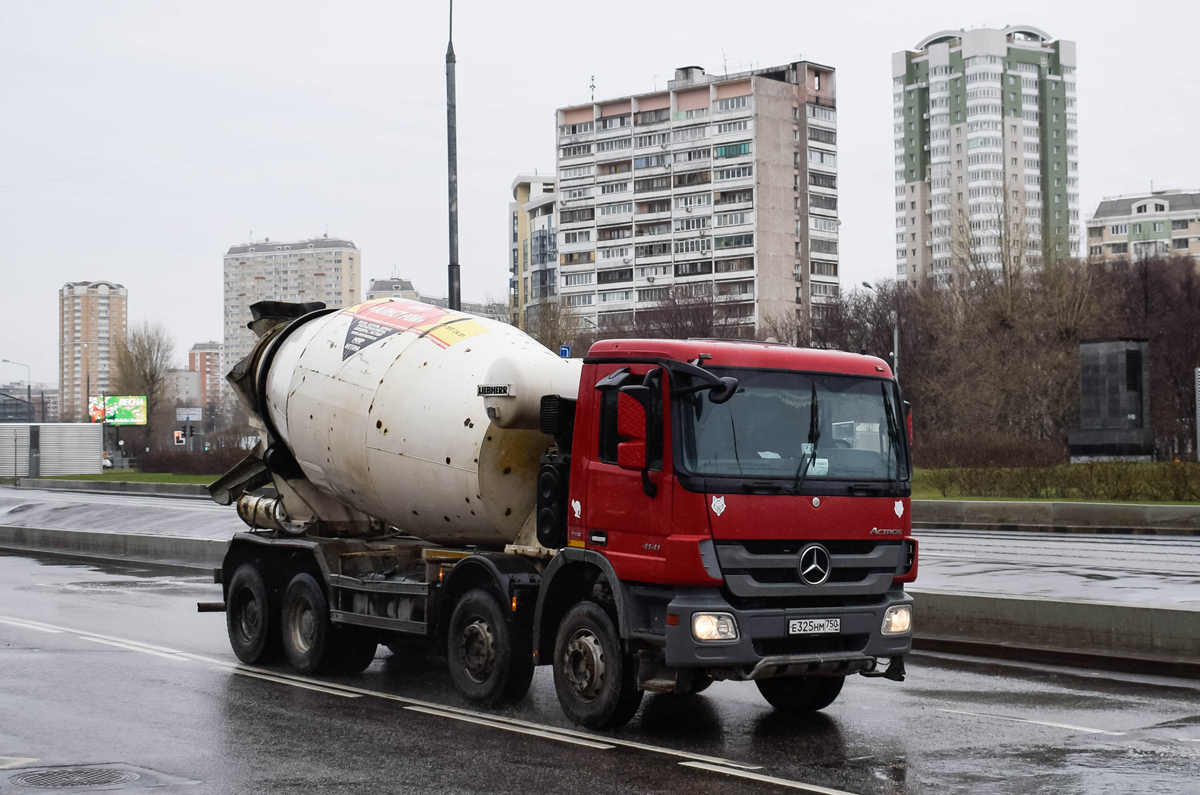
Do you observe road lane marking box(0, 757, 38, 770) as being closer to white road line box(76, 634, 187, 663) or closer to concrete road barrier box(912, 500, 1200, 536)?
white road line box(76, 634, 187, 663)

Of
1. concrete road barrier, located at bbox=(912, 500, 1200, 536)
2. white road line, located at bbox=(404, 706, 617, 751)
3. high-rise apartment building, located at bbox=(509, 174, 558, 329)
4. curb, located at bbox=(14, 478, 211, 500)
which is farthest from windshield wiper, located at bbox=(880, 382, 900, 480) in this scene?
high-rise apartment building, located at bbox=(509, 174, 558, 329)

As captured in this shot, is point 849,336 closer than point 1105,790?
No

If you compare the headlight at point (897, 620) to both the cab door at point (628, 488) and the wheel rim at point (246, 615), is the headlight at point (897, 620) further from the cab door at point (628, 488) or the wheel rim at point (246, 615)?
the wheel rim at point (246, 615)

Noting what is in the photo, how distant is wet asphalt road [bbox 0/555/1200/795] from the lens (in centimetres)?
757

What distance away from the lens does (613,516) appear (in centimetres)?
886

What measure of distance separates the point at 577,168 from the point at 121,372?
52.6 metres

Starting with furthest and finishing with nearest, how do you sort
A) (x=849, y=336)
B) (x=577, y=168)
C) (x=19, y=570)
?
(x=577, y=168), (x=849, y=336), (x=19, y=570)

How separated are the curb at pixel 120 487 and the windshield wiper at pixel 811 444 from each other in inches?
1585

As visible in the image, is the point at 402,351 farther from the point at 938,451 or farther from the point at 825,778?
the point at 938,451

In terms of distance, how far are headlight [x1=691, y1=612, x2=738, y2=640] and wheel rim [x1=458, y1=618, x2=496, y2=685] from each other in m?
2.04

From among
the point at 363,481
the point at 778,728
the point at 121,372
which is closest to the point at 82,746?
the point at 363,481

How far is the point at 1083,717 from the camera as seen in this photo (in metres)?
9.49

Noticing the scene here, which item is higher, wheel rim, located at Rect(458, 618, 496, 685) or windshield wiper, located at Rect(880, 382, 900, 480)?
windshield wiper, located at Rect(880, 382, 900, 480)

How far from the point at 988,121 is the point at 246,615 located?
7362 inches
